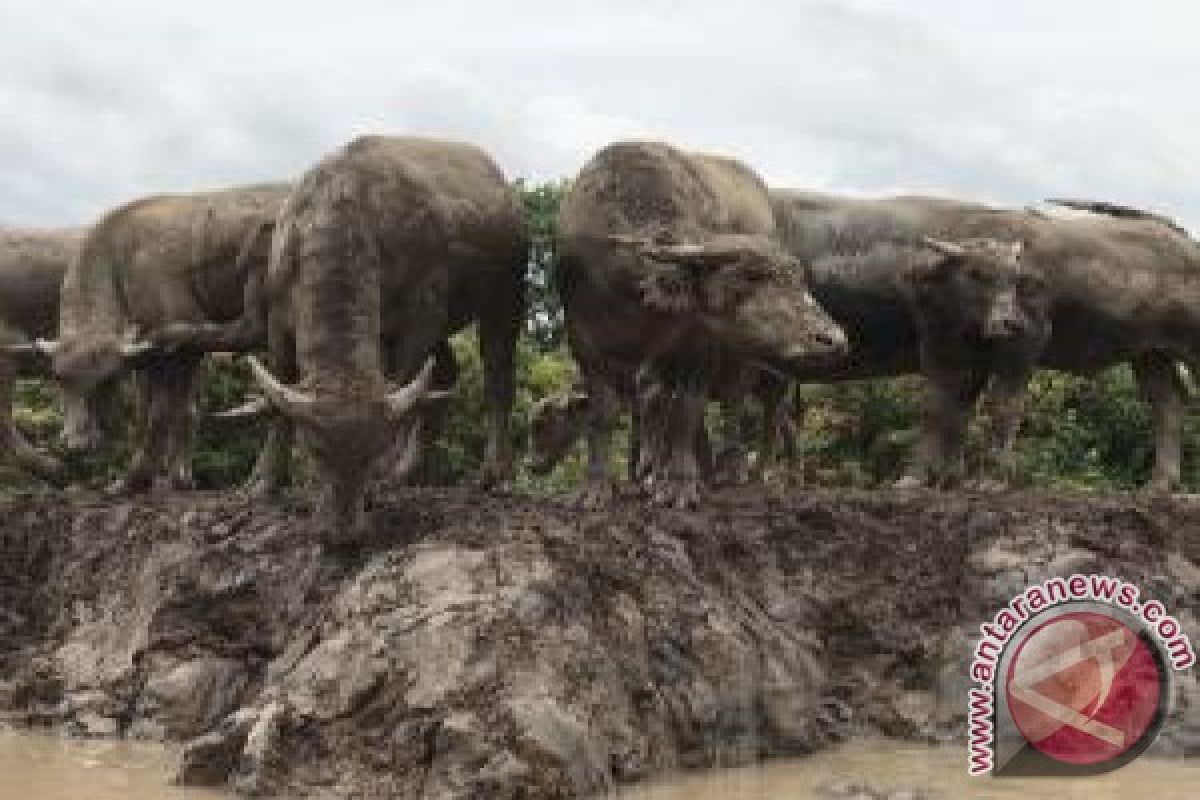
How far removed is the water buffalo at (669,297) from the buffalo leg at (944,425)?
1675 mm

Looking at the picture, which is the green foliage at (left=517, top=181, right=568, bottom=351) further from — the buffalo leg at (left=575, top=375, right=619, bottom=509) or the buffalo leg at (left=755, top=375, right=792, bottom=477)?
the buffalo leg at (left=575, top=375, right=619, bottom=509)

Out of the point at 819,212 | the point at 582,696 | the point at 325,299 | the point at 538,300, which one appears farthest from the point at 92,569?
the point at 538,300

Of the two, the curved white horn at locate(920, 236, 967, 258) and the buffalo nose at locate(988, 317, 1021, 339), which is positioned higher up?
the curved white horn at locate(920, 236, 967, 258)

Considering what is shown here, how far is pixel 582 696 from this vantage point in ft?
28.5

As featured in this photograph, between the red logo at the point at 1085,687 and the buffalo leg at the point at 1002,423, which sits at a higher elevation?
the buffalo leg at the point at 1002,423

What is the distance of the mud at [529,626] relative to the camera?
337 inches

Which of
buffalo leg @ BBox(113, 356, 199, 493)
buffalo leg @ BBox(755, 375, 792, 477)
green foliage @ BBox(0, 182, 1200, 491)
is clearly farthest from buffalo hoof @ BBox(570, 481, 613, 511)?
green foliage @ BBox(0, 182, 1200, 491)

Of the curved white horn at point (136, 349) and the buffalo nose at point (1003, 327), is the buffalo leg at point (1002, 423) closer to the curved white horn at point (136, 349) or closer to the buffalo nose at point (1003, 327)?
the buffalo nose at point (1003, 327)

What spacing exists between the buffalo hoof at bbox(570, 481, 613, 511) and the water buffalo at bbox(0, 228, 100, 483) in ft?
19.6

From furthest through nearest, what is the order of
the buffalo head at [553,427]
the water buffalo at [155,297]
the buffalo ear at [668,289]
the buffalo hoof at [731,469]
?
the buffalo head at [553,427], the buffalo hoof at [731,469], the water buffalo at [155,297], the buffalo ear at [668,289]

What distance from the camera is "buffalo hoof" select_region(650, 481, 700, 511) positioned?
35.6 ft

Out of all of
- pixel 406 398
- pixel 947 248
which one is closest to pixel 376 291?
pixel 406 398

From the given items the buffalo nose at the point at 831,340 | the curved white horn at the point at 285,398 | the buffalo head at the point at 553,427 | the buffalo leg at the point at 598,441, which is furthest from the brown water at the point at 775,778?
the buffalo head at the point at 553,427

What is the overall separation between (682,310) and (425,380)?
5.68ft
